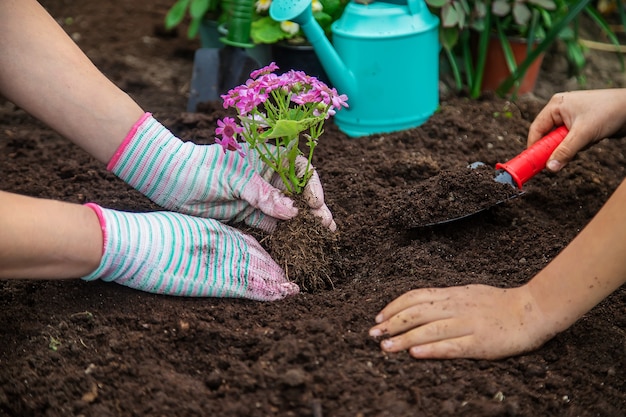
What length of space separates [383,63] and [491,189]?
73cm

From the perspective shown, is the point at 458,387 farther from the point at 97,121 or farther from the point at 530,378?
the point at 97,121

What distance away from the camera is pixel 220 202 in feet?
5.57

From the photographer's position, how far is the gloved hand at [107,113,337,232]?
1.65 metres

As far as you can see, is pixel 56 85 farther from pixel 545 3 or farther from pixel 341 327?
pixel 545 3

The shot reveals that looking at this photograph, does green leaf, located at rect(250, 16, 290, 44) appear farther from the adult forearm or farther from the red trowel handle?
the red trowel handle

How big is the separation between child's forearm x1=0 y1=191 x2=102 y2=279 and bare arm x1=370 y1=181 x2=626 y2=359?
1.86 ft

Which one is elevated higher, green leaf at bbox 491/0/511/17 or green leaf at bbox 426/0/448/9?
green leaf at bbox 426/0/448/9

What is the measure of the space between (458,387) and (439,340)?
0.30 ft

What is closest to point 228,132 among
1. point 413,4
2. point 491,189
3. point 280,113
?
point 280,113

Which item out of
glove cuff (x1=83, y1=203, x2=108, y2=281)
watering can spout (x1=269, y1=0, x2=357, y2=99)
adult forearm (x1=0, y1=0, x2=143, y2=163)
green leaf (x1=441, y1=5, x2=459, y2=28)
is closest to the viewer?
glove cuff (x1=83, y1=203, x2=108, y2=281)

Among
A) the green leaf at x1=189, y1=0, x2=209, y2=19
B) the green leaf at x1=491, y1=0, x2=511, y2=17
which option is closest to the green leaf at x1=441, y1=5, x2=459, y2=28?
the green leaf at x1=491, y1=0, x2=511, y2=17

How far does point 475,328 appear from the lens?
4.34 feet

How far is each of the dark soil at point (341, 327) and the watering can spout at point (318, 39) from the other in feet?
0.76

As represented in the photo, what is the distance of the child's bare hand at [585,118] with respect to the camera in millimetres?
1680
